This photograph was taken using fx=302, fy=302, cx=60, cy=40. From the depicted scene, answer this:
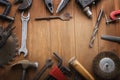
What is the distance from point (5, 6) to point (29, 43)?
304mm

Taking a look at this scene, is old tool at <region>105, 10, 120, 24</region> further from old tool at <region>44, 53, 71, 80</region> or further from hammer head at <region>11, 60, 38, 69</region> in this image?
hammer head at <region>11, 60, 38, 69</region>

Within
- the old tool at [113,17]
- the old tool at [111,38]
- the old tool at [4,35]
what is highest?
the old tool at [113,17]

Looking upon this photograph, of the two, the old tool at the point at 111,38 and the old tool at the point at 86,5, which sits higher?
the old tool at the point at 86,5

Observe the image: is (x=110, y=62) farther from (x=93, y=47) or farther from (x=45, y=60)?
(x=45, y=60)

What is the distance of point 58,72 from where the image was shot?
1.88 m

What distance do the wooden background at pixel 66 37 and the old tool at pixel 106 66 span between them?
0.05 meters

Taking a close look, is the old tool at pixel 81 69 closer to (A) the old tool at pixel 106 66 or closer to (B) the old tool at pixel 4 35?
(A) the old tool at pixel 106 66

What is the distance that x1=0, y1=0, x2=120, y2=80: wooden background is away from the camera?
1949 millimetres

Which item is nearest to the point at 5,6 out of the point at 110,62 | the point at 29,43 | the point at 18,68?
the point at 29,43

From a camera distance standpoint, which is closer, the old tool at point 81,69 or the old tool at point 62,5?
the old tool at point 81,69

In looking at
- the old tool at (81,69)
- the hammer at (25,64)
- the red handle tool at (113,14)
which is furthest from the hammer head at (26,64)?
the red handle tool at (113,14)

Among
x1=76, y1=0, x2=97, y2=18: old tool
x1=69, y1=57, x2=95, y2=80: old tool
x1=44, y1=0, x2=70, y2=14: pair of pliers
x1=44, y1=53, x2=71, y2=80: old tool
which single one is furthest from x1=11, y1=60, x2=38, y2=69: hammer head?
x1=76, y1=0, x2=97, y2=18: old tool

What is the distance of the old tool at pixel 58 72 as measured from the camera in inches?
74.0

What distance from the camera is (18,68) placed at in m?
1.96
